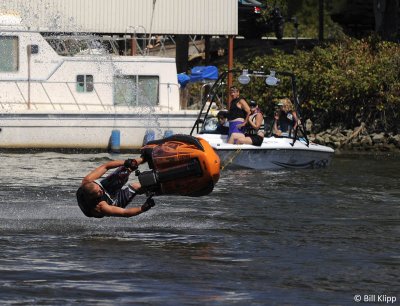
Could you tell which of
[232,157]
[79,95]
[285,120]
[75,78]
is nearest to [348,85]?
[285,120]

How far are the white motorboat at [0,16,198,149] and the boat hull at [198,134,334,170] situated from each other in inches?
200

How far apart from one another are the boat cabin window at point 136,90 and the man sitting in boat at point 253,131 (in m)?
5.93

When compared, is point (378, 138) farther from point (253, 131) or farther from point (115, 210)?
point (115, 210)

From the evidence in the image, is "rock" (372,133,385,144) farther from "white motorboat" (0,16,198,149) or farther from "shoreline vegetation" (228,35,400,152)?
"white motorboat" (0,16,198,149)

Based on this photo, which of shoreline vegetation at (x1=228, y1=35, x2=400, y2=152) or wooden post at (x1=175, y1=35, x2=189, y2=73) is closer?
shoreline vegetation at (x1=228, y1=35, x2=400, y2=152)

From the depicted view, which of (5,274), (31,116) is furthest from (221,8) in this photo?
(5,274)

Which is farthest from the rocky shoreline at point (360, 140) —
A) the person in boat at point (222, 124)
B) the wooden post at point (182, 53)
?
the person in boat at point (222, 124)

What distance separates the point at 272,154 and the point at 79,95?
6790 mm

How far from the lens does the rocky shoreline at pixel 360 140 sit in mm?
30906

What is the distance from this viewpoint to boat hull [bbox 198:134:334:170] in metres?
23.6

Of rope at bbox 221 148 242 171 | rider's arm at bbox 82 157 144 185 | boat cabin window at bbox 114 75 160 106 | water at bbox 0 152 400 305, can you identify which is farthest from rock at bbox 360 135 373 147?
rider's arm at bbox 82 157 144 185

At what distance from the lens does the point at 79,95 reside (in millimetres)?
29109

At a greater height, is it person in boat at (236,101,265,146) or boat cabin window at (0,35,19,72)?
boat cabin window at (0,35,19,72)

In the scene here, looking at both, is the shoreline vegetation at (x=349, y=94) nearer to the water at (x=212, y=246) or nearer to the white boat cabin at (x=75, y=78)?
the white boat cabin at (x=75, y=78)
